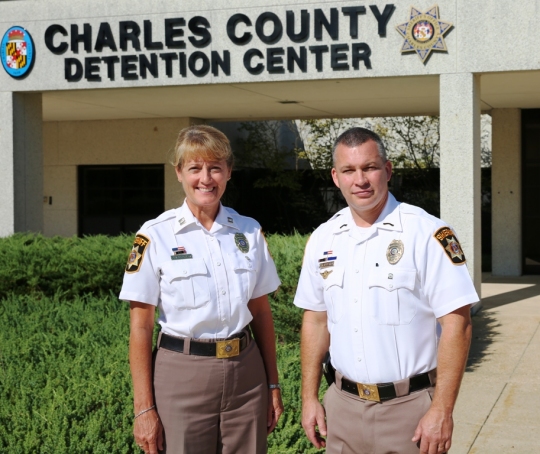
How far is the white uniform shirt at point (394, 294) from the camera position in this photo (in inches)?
116

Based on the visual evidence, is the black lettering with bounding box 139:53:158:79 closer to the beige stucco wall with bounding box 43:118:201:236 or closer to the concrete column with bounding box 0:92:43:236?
the concrete column with bounding box 0:92:43:236

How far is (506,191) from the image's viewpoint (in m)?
14.3

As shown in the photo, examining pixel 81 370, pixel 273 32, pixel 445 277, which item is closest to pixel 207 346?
pixel 445 277

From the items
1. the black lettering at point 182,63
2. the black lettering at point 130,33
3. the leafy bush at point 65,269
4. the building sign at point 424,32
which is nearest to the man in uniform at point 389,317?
the leafy bush at point 65,269

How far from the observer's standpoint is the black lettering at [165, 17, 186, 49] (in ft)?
35.2

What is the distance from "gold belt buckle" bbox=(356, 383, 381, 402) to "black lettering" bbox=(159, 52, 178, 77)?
27.7ft

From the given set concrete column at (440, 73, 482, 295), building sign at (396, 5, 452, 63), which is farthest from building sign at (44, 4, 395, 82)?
concrete column at (440, 73, 482, 295)

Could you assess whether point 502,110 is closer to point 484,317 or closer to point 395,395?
point 484,317

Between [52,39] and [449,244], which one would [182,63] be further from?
[449,244]

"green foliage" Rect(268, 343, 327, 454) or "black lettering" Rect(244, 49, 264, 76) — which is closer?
"green foliage" Rect(268, 343, 327, 454)

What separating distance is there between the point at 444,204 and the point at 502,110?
5126 mm

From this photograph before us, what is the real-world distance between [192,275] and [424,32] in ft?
24.1

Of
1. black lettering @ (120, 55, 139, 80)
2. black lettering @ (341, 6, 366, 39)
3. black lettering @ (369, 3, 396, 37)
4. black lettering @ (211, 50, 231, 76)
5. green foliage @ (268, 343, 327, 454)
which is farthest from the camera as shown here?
black lettering @ (120, 55, 139, 80)

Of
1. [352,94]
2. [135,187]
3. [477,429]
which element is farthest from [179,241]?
[135,187]
